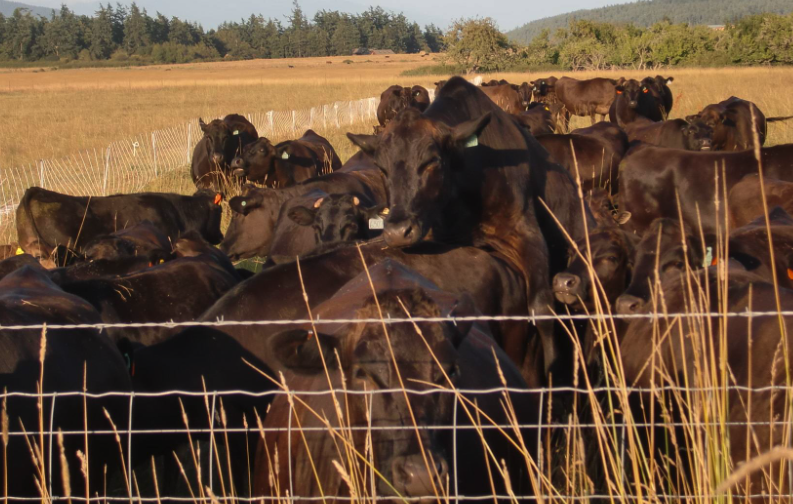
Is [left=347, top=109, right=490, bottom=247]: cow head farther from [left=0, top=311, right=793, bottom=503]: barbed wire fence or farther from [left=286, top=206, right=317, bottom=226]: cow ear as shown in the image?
[left=286, top=206, right=317, bottom=226]: cow ear

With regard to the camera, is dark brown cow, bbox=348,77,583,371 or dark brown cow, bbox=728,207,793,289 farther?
dark brown cow, bbox=728,207,793,289

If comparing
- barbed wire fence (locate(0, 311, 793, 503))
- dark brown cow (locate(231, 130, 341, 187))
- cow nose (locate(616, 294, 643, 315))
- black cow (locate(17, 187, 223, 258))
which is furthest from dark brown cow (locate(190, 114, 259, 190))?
cow nose (locate(616, 294, 643, 315))

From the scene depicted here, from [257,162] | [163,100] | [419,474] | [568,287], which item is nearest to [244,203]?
[257,162]

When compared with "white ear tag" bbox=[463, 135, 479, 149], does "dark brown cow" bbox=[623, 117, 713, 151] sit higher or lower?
lower

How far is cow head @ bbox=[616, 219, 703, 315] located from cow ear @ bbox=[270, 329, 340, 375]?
2.27 metres

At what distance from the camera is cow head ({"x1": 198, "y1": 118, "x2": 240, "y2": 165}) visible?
49.7 feet

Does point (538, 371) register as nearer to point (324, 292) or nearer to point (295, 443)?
point (324, 292)

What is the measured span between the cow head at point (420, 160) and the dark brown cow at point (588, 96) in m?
25.8

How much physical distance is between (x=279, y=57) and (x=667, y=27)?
80725mm

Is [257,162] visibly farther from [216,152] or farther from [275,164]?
[216,152]

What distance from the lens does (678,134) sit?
1477 cm

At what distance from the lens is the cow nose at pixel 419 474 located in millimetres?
2846

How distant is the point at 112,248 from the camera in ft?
26.4

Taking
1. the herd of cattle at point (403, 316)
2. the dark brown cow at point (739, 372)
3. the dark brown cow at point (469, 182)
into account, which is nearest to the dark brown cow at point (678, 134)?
the herd of cattle at point (403, 316)
